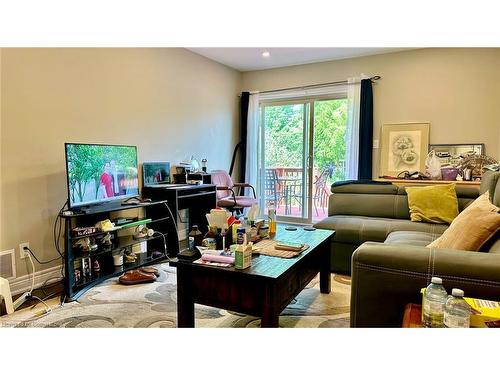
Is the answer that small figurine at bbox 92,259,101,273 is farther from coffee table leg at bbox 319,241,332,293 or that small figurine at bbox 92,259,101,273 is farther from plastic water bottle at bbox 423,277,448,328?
plastic water bottle at bbox 423,277,448,328

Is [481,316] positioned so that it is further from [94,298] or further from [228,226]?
[94,298]

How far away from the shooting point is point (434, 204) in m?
3.08

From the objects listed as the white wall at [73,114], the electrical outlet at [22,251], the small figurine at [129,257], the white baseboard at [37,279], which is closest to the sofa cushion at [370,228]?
the small figurine at [129,257]

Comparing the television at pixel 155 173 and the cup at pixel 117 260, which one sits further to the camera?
the television at pixel 155 173

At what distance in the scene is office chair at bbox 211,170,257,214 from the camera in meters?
4.26

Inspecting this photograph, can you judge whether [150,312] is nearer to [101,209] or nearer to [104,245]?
[104,245]

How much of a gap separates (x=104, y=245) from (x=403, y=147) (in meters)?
3.78

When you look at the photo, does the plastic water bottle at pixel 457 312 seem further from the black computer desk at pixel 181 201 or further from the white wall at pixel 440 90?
the white wall at pixel 440 90

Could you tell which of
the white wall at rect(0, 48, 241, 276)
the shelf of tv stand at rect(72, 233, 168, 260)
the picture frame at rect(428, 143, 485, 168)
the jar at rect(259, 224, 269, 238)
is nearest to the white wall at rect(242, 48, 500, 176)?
the picture frame at rect(428, 143, 485, 168)

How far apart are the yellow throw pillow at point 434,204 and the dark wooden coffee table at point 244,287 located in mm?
1641

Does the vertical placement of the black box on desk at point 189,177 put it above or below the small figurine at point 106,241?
above

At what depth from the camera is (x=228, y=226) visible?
7.05 ft

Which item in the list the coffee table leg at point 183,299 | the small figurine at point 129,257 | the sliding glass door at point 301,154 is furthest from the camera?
the sliding glass door at point 301,154

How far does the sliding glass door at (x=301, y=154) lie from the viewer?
4.95 m
